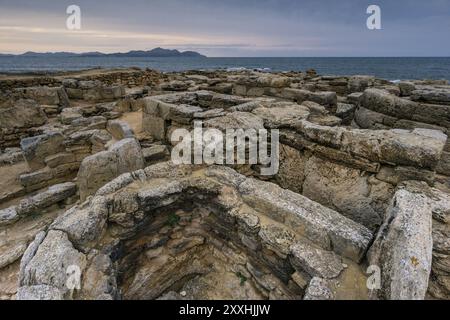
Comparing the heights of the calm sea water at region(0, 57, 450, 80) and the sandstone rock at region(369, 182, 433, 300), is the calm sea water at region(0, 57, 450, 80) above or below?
above

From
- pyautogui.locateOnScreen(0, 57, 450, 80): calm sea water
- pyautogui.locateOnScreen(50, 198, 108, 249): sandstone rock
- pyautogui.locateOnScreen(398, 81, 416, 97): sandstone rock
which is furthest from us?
pyautogui.locateOnScreen(0, 57, 450, 80): calm sea water

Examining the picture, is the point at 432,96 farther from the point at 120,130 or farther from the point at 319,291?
the point at 120,130

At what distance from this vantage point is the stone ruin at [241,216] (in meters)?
2.47

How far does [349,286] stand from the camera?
2.45 meters

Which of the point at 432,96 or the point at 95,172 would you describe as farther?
the point at 432,96

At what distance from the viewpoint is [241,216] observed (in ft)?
11.0

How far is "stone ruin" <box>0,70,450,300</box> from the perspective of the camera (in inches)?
97.2

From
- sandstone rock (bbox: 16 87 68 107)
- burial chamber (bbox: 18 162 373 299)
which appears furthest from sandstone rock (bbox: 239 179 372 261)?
sandstone rock (bbox: 16 87 68 107)

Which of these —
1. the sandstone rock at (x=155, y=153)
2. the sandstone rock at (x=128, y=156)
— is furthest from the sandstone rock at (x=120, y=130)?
the sandstone rock at (x=128, y=156)

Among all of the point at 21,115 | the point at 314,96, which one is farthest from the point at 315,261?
the point at 21,115

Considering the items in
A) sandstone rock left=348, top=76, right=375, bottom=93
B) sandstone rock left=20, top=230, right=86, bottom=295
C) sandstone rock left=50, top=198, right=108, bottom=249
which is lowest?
sandstone rock left=20, top=230, right=86, bottom=295

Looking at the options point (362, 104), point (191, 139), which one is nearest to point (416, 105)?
point (362, 104)

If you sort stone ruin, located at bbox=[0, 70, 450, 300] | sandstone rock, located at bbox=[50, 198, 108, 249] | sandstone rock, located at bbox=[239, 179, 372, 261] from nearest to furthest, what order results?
stone ruin, located at bbox=[0, 70, 450, 300] < sandstone rock, located at bbox=[239, 179, 372, 261] < sandstone rock, located at bbox=[50, 198, 108, 249]

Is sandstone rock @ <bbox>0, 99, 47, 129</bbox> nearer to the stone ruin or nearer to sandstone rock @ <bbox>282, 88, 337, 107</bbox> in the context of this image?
the stone ruin
